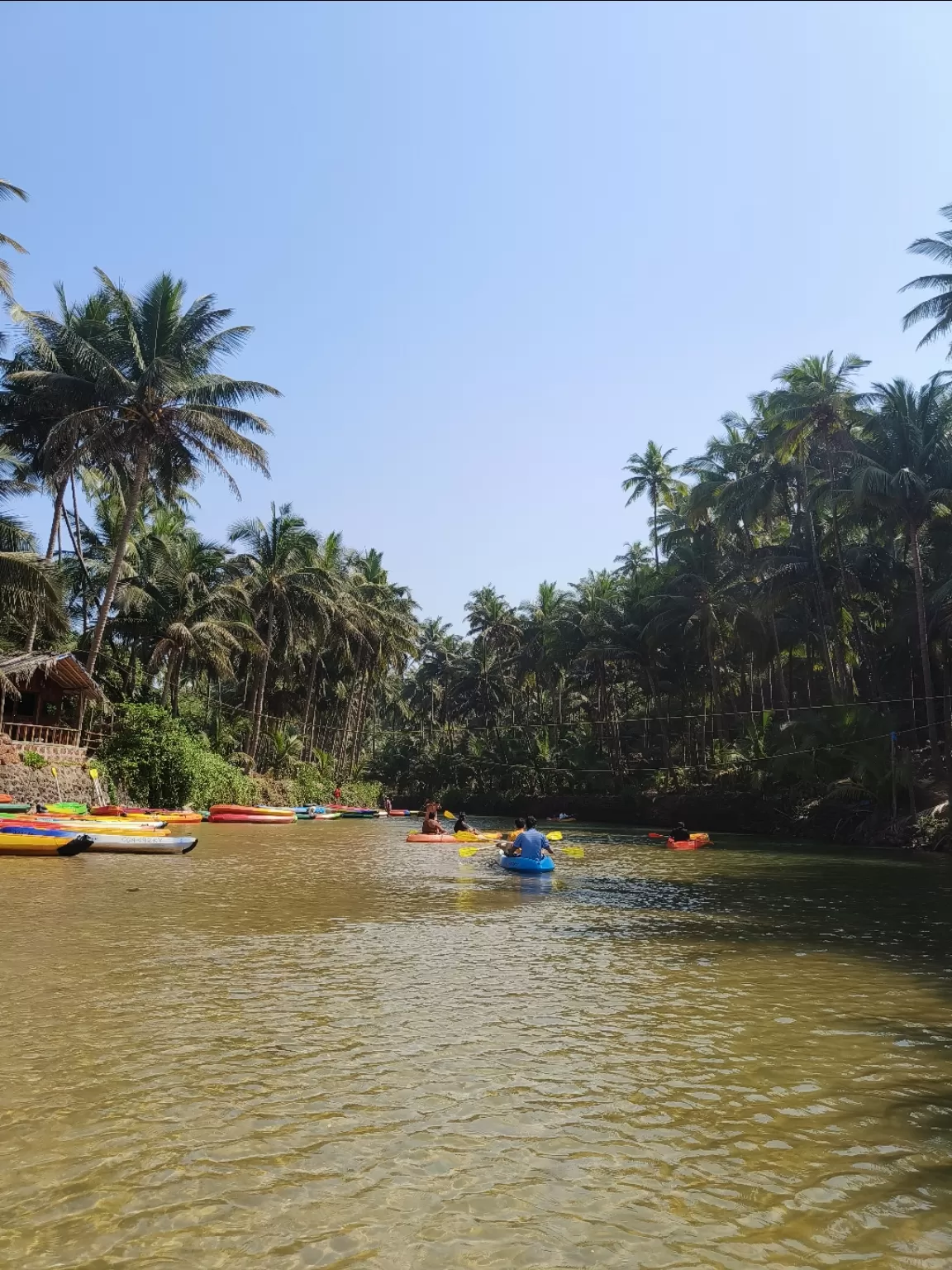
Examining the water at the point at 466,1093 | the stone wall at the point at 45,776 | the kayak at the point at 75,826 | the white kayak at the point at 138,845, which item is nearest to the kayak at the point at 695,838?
the white kayak at the point at 138,845

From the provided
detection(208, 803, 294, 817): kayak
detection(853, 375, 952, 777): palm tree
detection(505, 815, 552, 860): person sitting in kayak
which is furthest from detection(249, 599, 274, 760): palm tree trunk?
detection(853, 375, 952, 777): palm tree

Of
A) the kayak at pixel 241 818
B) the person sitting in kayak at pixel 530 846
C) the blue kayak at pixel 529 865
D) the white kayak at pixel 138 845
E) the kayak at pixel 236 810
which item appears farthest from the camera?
A: the kayak at pixel 236 810

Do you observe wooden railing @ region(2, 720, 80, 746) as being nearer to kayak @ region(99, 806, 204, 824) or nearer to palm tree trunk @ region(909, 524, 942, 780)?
kayak @ region(99, 806, 204, 824)

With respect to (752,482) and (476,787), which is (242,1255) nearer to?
(752,482)

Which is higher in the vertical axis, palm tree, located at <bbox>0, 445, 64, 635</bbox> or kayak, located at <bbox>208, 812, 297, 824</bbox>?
palm tree, located at <bbox>0, 445, 64, 635</bbox>

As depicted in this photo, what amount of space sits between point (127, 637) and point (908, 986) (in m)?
39.6

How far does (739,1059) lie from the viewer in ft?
23.4

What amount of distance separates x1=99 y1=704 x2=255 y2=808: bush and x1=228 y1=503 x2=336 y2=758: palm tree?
871 cm

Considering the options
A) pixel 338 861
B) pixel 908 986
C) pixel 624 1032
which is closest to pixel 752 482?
pixel 338 861

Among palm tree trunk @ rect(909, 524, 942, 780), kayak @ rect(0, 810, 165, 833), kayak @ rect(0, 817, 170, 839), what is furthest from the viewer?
palm tree trunk @ rect(909, 524, 942, 780)

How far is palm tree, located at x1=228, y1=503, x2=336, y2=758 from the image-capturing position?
43.3 m

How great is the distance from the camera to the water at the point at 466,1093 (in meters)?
4.39

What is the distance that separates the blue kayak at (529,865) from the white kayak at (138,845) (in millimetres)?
8200

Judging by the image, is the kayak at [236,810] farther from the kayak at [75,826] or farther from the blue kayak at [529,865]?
the blue kayak at [529,865]
